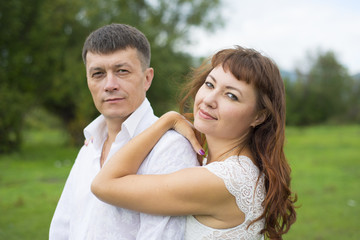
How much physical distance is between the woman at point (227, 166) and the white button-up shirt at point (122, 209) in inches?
2.8

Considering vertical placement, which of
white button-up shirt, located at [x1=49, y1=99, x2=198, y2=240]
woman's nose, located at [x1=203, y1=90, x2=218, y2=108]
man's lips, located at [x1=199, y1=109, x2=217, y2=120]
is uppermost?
woman's nose, located at [x1=203, y1=90, x2=218, y2=108]

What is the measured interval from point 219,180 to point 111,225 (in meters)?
0.67

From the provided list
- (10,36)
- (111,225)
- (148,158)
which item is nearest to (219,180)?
(148,158)

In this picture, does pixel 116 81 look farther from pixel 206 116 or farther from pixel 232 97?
pixel 232 97

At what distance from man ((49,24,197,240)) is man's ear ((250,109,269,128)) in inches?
16.7

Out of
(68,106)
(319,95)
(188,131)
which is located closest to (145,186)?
(188,131)

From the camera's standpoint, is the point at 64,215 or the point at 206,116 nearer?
the point at 206,116

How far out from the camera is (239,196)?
2125 millimetres

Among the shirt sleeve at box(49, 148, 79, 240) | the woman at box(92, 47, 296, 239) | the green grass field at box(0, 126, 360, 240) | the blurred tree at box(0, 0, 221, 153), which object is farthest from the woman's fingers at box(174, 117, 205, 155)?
the blurred tree at box(0, 0, 221, 153)

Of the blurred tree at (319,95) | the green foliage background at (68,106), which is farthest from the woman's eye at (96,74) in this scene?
the blurred tree at (319,95)

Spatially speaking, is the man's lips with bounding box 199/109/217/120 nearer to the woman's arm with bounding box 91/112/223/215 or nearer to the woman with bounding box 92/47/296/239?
the woman with bounding box 92/47/296/239

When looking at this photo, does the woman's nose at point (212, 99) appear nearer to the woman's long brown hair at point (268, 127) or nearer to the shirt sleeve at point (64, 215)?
the woman's long brown hair at point (268, 127)

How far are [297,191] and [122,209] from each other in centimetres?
880

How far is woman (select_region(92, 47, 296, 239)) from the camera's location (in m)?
2.05
